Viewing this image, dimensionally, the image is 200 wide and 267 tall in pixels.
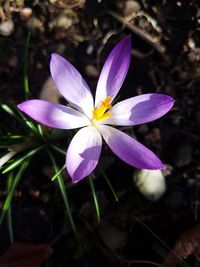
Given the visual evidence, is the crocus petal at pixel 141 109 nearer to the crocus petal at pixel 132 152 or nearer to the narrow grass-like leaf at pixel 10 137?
the crocus petal at pixel 132 152

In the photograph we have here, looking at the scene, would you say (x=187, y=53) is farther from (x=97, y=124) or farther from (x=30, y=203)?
(x=30, y=203)

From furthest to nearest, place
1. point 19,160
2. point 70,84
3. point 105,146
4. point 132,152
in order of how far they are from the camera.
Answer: point 105,146
point 19,160
point 70,84
point 132,152

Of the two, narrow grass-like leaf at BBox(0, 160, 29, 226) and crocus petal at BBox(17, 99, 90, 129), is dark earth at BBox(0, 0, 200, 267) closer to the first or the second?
narrow grass-like leaf at BBox(0, 160, 29, 226)

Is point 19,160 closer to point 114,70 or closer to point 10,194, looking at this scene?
point 10,194

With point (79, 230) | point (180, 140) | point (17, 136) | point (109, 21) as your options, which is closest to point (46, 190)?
point (79, 230)

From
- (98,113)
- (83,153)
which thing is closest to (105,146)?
(98,113)

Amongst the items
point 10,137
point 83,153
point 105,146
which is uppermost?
point 10,137

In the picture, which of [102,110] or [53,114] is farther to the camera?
[102,110]

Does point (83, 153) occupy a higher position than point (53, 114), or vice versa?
point (53, 114)

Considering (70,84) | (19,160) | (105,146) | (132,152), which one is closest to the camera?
(132,152)
